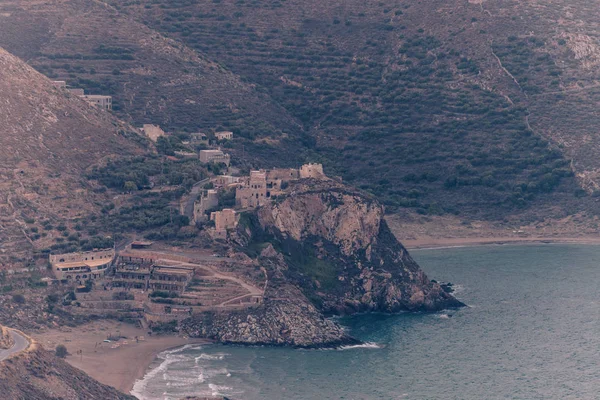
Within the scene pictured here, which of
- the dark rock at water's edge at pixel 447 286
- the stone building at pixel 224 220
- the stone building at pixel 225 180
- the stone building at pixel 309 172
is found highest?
the stone building at pixel 309 172

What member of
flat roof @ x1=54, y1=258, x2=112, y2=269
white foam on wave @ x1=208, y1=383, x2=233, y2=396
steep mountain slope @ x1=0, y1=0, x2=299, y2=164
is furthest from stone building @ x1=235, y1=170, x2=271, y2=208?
steep mountain slope @ x1=0, y1=0, x2=299, y2=164

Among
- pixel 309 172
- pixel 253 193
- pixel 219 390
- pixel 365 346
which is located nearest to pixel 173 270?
pixel 253 193

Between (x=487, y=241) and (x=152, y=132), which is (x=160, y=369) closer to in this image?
(x=152, y=132)

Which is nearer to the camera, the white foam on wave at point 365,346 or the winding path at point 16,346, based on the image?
the winding path at point 16,346

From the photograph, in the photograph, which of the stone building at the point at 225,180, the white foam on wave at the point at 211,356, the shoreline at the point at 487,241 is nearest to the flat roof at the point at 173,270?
the white foam on wave at the point at 211,356

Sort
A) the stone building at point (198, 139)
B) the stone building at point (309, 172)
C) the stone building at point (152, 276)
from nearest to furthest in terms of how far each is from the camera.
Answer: the stone building at point (152, 276)
the stone building at point (309, 172)
the stone building at point (198, 139)

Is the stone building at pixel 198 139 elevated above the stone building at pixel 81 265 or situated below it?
above

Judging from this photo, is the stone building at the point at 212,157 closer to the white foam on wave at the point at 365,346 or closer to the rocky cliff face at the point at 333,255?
the rocky cliff face at the point at 333,255
